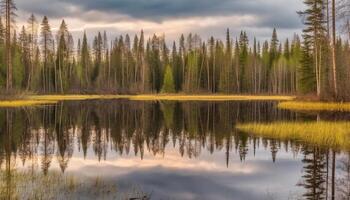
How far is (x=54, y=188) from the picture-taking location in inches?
485

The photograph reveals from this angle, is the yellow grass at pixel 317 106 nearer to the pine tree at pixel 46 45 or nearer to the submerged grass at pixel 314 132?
the submerged grass at pixel 314 132

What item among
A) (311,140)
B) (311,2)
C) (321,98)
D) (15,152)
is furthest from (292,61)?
(15,152)

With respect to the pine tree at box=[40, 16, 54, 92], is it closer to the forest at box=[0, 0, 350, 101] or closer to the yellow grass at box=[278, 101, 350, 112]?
the forest at box=[0, 0, 350, 101]

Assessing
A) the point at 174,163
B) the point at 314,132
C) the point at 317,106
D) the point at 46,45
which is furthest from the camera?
the point at 46,45

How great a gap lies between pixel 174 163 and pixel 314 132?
940 centimetres

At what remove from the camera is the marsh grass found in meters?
11.3

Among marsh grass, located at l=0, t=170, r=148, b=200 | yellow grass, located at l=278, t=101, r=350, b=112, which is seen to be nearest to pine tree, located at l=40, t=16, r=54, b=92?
yellow grass, located at l=278, t=101, r=350, b=112

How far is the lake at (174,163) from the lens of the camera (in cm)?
1272

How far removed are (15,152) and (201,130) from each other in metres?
14.7

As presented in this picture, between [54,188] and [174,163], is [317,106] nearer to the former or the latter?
[174,163]

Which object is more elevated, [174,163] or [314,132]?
[314,132]

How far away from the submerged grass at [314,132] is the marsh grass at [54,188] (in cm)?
1145

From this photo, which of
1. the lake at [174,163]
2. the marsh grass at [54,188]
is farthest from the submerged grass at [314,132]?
the marsh grass at [54,188]

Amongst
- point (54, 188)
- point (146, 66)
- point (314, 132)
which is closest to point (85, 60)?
point (146, 66)
